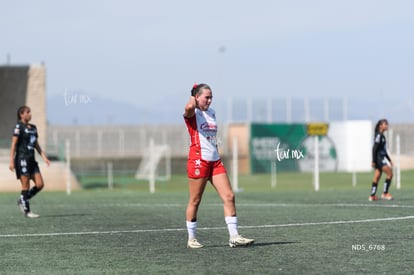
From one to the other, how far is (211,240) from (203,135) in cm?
→ 168

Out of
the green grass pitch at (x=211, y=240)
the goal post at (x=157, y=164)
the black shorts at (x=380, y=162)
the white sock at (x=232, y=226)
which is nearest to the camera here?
the green grass pitch at (x=211, y=240)

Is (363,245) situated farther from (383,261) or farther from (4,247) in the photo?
(4,247)

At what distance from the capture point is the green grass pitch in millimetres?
10891

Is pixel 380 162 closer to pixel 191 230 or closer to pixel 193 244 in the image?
pixel 191 230

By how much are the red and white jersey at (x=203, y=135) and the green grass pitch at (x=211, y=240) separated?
3.88 feet

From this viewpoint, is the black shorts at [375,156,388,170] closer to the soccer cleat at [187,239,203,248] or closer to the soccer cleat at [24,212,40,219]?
the soccer cleat at [24,212,40,219]

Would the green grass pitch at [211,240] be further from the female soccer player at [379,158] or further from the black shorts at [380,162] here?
the black shorts at [380,162]

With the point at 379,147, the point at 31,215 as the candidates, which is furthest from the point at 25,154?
the point at 379,147

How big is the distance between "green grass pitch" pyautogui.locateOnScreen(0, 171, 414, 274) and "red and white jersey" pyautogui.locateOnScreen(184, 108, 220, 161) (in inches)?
46.6

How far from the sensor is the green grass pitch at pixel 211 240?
10.9 metres

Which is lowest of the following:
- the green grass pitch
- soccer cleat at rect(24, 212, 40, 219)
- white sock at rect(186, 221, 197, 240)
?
the green grass pitch

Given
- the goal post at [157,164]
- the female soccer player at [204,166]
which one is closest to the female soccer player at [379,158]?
the female soccer player at [204,166]

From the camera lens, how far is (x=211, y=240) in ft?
45.8

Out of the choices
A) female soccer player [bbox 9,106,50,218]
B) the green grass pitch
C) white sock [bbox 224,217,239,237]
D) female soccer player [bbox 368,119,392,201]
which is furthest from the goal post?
white sock [bbox 224,217,239,237]
